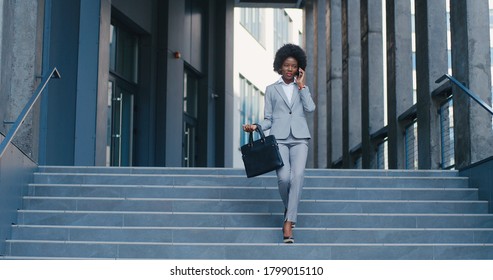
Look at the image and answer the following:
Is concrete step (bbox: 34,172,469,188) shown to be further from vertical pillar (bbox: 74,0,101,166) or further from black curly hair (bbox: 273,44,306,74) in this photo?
vertical pillar (bbox: 74,0,101,166)

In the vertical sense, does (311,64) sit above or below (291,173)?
above

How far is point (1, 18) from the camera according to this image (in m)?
9.52

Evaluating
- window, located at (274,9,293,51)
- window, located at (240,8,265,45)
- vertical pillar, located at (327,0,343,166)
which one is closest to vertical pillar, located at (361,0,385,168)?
vertical pillar, located at (327,0,343,166)

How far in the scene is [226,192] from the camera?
952 cm

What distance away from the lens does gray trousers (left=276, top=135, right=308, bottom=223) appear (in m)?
8.03

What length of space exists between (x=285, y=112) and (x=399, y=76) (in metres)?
6.82

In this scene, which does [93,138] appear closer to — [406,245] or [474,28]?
[474,28]

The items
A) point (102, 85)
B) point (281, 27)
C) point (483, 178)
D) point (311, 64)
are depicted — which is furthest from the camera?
point (281, 27)

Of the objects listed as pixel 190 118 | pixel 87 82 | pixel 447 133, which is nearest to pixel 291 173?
pixel 447 133

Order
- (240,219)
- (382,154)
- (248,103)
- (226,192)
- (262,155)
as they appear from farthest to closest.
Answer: (248,103) < (382,154) < (226,192) < (240,219) < (262,155)

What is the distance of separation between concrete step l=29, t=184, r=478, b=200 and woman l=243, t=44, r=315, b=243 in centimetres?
132

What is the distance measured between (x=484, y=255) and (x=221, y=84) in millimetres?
17589

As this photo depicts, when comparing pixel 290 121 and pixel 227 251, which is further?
pixel 290 121

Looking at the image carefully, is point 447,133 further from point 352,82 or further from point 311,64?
point 311,64
